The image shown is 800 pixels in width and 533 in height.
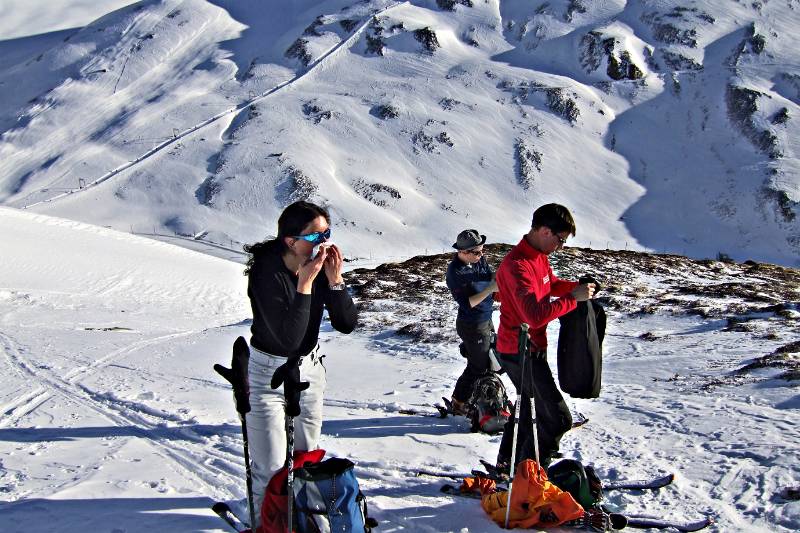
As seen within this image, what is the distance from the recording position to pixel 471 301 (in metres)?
7.91

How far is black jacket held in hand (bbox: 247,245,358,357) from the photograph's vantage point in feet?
14.9

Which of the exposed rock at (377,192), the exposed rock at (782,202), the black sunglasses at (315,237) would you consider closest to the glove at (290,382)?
the black sunglasses at (315,237)

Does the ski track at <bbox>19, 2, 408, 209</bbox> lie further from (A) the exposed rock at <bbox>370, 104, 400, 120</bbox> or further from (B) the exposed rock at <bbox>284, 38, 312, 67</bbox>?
(A) the exposed rock at <bbox>370, 104, 400, 120</bbox>

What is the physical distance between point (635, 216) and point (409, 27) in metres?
64.5

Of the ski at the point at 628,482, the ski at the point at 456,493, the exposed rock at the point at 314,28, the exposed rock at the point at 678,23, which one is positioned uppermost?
the exposed rock at the point at 678,23

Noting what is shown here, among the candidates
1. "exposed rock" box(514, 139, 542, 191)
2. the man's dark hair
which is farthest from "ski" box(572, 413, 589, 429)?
"exposed rock" box(514, 139, 542, 191)

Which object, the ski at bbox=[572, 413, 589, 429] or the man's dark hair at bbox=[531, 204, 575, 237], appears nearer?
the man's dark hair at bbox=[531, 204, 575, 237]

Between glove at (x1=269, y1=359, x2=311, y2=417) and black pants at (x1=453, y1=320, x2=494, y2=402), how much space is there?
4033 millimetres

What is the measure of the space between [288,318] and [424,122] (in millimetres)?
98643

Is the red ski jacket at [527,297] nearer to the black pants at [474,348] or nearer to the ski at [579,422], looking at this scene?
the black pants at [474,348]

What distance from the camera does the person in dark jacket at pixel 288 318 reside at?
459 cm

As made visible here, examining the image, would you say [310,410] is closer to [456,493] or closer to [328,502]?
[328,502]

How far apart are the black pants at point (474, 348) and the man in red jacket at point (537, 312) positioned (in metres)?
2.13

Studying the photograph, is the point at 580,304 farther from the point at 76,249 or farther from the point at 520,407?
the point at 76,249
